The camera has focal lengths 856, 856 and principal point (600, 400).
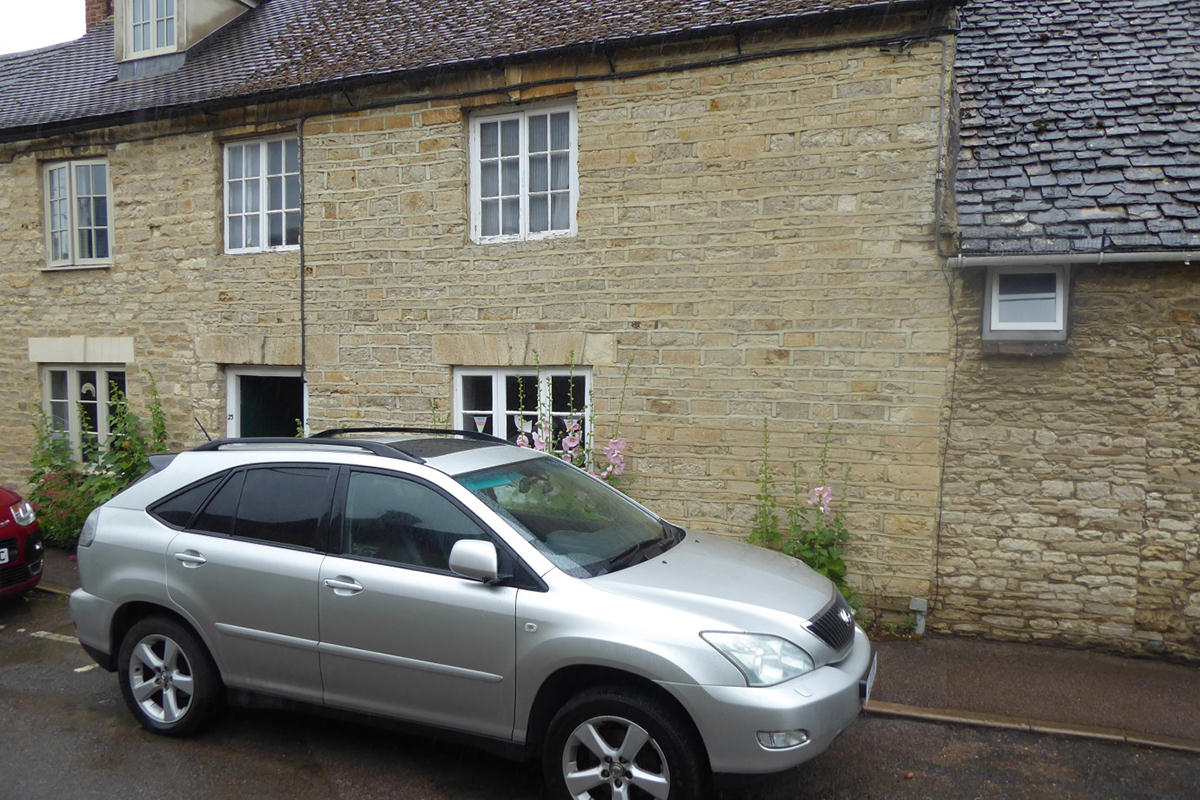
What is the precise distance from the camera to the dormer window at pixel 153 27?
10.9 m

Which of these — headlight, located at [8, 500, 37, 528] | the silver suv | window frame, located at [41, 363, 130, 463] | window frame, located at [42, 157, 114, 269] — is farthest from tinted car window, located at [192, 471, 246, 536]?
window frame, located at [42, 157, 114, 269]

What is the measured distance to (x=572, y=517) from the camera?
14.7ft

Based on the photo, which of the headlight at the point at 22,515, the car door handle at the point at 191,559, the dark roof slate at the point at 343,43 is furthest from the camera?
the dark roof slate at the point at 343,43

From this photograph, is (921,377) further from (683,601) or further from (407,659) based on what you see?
(407,659)

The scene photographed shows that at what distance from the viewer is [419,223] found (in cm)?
834

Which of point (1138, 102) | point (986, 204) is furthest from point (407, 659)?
point (1138, 102)

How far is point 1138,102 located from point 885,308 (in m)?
2.61

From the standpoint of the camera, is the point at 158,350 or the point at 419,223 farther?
the point at 158,350

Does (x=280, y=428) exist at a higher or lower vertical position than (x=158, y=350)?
lower

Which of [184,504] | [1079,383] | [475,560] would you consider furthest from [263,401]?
[1079,383]

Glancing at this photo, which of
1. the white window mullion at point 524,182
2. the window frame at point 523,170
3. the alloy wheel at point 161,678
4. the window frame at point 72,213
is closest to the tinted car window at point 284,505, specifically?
the alloy wheel at point 161,678

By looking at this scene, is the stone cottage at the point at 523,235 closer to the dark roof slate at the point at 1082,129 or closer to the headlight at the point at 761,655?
the dark roof slate at the point at 1082,129

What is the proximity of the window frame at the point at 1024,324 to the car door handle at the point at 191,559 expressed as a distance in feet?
17.8

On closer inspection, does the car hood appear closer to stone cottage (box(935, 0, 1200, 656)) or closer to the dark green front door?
stone cottage (box(935, 0, 1200, 656))
